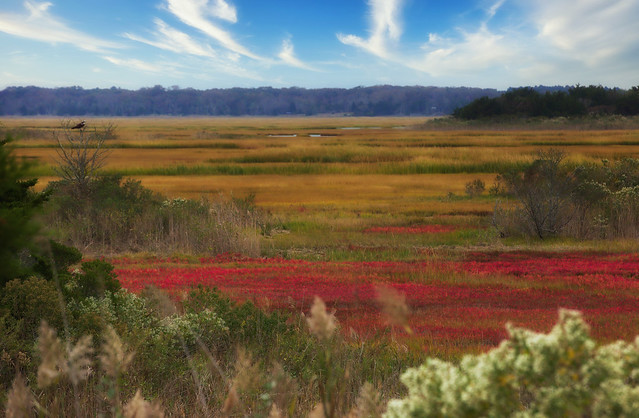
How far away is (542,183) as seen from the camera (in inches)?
954

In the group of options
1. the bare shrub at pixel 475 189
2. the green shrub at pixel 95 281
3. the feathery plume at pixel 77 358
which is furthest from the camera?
the bare shrub at pixel 475 189

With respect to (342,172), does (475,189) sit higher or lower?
higher

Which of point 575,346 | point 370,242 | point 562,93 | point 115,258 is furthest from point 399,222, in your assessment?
point 562,93

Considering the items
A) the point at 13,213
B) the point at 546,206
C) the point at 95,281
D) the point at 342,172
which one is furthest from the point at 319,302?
the point at 342,172

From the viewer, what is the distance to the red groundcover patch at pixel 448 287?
870cm

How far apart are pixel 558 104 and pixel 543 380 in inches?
4137

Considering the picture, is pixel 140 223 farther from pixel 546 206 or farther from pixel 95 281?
pixel 546 206

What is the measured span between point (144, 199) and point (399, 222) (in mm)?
10926

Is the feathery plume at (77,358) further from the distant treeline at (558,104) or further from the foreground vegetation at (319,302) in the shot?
the distant treeline at (558,104)

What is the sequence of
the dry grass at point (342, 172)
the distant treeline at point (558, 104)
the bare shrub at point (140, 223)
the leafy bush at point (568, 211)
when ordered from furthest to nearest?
the distant treeline at point (558, 104)
the dry grass at point (342, 172)
the leafy bush at point (568, 211)
the bare shrub at point (140, 223)

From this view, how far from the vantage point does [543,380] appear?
1950 mm

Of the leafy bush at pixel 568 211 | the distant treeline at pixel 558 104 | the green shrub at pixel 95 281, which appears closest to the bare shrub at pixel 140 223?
the leafy bush at pixel 568 211

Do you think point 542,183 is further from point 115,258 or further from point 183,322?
point 183,322

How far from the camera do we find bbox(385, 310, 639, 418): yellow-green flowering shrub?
185 cm
